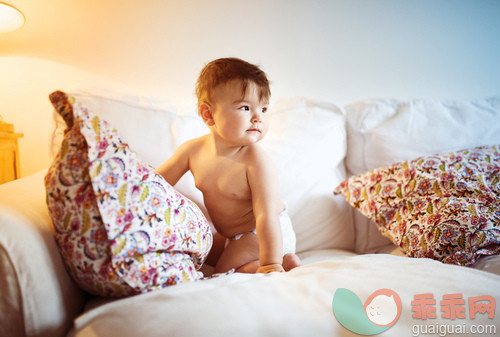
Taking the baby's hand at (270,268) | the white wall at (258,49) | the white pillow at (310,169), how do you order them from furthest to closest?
the white wall at (258,49)
the white pillow at (310,169)
the baby's hand at (270,268)

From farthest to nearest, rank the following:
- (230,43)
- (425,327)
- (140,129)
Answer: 1. (230,43)
2. (140,129)
3. (425,327)

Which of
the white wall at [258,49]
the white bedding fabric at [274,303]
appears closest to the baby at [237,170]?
the white bedding fabric at [274,303]

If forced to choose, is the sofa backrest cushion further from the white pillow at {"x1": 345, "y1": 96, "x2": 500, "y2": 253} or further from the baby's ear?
the baby's ear

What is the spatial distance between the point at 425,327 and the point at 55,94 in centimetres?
77

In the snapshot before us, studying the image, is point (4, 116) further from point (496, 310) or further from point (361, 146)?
point (496, 310)

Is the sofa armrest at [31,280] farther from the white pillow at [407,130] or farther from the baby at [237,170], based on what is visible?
the white pillow at [407,130]

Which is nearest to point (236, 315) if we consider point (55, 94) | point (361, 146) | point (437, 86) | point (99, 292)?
point (99, 292)

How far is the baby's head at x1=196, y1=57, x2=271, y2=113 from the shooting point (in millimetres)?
926

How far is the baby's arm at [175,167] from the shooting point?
106 centimetres

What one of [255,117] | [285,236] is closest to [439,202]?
[285,236]

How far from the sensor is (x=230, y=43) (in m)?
1.60

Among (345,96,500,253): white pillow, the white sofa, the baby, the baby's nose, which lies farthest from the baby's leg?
(345,96,500,253): white pillow

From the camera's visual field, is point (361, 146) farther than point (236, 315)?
Yes

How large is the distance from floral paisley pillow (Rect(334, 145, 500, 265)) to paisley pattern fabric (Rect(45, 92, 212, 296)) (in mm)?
632
